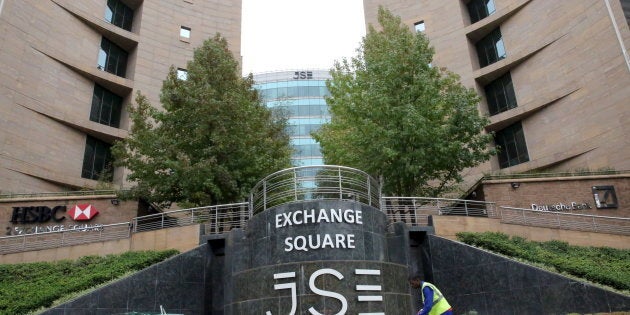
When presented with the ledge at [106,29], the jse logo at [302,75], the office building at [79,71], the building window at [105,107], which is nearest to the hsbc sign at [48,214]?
the office building at [79,71]

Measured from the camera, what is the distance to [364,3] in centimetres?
3938

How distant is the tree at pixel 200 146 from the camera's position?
19609mm

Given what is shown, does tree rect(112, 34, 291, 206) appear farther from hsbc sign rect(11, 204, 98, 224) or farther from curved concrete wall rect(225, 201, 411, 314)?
curved concrete wall rect(225, 201, 411, 314)

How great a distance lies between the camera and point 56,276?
15.0 m

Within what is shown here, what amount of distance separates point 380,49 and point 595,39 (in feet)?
41.1

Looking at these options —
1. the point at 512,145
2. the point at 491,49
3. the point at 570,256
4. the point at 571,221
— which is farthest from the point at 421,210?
the point at 491,49

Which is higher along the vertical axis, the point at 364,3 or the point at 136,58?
the point at 364,3

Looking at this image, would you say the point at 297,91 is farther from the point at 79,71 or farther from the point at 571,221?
the point at 571,221

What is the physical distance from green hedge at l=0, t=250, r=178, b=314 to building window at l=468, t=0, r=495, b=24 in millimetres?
29462

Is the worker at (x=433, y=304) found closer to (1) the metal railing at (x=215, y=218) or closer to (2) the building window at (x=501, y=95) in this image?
(1) the metal railing at (x=215, y=218)

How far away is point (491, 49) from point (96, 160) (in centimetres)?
2860

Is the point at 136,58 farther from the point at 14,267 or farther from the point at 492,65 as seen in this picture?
the point at 492,65

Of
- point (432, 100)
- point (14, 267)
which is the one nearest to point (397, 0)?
point (432, 100)

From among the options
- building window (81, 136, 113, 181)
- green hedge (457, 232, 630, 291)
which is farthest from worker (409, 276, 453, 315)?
building window (81, 136, 113, 181)
